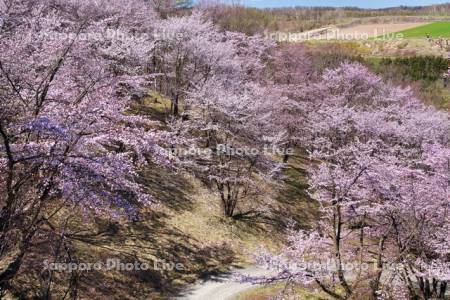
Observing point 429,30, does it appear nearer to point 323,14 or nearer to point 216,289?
point 323,14

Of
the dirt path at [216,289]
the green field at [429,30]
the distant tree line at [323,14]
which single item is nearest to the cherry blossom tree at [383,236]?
the dirt path at [216,289]

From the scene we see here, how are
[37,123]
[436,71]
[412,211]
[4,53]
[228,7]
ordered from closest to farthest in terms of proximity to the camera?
[37,123] → [4,53] → [412,211] → [228,7] → [436,71]

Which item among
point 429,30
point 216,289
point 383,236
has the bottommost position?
point 216,289

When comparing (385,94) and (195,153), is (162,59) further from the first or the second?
(385,94)

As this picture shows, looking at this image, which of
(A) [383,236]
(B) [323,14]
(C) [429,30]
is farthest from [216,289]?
(B) [323,14]

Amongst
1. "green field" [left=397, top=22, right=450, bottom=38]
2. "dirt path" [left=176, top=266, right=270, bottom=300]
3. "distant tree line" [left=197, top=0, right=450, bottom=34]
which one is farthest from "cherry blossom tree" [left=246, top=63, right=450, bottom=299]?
"green field" [left=397, top=22, right=450, bottom=38]

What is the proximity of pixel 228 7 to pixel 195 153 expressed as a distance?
30820mm

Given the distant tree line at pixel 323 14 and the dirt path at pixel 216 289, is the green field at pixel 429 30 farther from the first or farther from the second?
the dirt path at pixel 216 289

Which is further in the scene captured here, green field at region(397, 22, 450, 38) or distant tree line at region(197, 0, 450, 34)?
distant tree line at region(197, 0, 450, 34)

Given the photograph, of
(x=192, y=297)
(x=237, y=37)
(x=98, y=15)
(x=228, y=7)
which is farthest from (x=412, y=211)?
(x=228, y=7)

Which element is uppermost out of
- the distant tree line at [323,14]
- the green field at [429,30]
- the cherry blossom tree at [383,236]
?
the distant tree line at [323,14]

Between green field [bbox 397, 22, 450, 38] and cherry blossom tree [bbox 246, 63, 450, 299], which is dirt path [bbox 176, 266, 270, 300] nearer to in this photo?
cherry blossom tree [bbox 246, 63, 450, 299]

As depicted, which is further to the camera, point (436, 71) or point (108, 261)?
point (436, 71)

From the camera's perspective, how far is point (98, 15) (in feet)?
77.5
